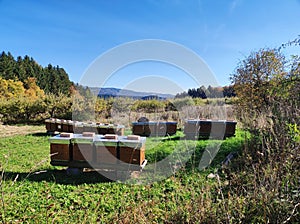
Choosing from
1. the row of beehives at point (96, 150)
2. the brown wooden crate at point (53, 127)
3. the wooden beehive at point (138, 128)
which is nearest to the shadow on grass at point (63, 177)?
the row of beehives at point (96, 150)

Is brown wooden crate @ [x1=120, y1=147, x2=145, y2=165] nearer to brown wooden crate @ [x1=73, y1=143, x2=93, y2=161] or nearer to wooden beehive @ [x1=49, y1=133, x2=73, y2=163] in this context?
brown wooden crate @ [x1=73, y1=143, x2=93, y2=161]

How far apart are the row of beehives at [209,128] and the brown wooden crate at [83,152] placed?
4.29 meters

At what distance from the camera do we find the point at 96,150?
4520mm

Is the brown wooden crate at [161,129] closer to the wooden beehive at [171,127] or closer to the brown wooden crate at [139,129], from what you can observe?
the wooden beehive at [171,127]

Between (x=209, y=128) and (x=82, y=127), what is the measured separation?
4.97 m

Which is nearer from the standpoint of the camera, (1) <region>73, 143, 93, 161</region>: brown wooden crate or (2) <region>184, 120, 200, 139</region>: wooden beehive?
(1) <region>73, 143, 93, 161</region>: brown wooden crate

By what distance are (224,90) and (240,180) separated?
43.3 feet

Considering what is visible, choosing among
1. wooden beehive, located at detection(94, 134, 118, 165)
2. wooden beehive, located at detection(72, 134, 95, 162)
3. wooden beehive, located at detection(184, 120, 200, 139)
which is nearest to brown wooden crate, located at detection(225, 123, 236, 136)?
wooden beehive, located at detection(184, 120, 200, 139)

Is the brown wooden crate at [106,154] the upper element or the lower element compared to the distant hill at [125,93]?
lower

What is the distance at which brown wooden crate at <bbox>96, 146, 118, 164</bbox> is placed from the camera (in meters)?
4.43

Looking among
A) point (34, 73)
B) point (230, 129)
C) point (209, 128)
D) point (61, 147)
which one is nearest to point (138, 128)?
point (209, 128)

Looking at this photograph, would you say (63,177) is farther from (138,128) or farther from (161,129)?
(161,129)

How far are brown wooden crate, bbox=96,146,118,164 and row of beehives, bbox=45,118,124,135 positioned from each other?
3.76 m

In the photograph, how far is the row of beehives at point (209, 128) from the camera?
7711mm
